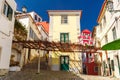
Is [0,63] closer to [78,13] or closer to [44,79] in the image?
[44,79]

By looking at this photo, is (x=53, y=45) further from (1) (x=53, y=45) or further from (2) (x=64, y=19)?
(2) (x=64, y=19)

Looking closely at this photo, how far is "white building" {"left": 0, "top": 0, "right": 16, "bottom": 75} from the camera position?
39.8 feet

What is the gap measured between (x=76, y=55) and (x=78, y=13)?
21.3 feet

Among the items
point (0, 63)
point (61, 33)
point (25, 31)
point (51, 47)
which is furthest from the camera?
point (61, 33)

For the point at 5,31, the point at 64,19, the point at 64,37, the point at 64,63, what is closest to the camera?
the point at 5,31

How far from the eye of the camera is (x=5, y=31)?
1294 cm

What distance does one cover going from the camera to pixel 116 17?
45.5 feet

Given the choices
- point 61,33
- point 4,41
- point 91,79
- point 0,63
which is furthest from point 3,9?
point 61,33

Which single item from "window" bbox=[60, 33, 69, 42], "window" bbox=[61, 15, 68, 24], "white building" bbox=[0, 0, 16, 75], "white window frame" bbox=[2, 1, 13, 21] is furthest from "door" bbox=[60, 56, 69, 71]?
"white window frame" bbox=[2, 1, 13, 21]

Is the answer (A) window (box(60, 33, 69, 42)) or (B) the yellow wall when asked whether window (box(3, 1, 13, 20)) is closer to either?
(B) the yellow wall

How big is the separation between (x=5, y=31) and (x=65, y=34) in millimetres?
10611

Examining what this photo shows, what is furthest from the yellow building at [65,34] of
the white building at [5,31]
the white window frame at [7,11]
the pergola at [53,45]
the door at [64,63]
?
the white window frame at [7,11]

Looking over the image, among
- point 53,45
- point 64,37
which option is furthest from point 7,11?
point 64,37

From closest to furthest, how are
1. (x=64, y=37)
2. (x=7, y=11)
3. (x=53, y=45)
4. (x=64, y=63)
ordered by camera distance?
1. (x=7, y=11)
2. (x=53, y=45)
3. (x=64, y=63)
4. (x=64, y=37)
